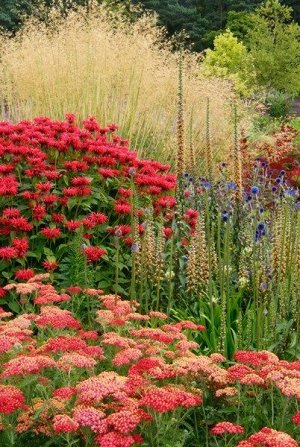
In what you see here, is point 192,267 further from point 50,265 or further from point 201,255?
point 50,265

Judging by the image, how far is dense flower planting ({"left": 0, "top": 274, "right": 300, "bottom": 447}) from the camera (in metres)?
2.53

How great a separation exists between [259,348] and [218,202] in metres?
2.19

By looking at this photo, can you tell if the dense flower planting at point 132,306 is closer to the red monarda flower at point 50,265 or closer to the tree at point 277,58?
the red monarda flower at point 50,265

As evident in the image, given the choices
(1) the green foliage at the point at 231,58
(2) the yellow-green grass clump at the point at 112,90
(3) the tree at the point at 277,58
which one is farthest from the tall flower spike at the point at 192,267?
(3) the tree at the point at 277,58

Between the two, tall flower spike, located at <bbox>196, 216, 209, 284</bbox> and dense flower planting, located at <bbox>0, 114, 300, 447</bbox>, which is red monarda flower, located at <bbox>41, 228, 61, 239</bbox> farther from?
tall flower spike, located at <bbox>196, 216, 209, 284</bbox>

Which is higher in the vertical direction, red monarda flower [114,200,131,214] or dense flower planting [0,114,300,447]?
red monarda flower [114,200,131,214]

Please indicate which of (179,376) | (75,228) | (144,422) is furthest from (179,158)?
(144,422)

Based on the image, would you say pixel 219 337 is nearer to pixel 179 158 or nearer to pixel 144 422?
pixel 179 158

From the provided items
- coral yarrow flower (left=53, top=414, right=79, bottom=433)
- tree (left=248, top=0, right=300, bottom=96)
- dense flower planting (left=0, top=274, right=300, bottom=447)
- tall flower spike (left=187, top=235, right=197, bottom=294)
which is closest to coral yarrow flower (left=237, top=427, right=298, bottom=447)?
dense flower planting (left=0, top=274, right=300, bottom=447)

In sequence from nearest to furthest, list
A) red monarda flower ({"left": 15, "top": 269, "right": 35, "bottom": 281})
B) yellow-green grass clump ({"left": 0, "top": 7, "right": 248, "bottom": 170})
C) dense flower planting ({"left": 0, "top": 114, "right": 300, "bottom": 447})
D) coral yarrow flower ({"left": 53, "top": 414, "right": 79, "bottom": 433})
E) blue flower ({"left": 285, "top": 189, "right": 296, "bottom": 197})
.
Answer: coral yarrow flower ({"left": 53, "top": 414, "right": 79, "bottom": 433}) < dense flower planting ({"left": 0, "top": 114, "right": 300, "bottom": 447}) < blue flower ({"left": 285, "top": 189, "right": 296, "bottom": 197}) < red monarda flower ({"left": 15, "top": 269, "right": 35, "bottom": 281}) < yellow-green grass clump ({"left": 0, "top": 7, "right": 248, "bottom": 170})

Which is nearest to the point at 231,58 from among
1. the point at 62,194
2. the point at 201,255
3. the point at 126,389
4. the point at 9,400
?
the point at 62,194

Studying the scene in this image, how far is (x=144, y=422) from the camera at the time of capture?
2.65 metres

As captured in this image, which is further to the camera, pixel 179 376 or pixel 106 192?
pixel 106 192

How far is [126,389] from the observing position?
2656 mm
